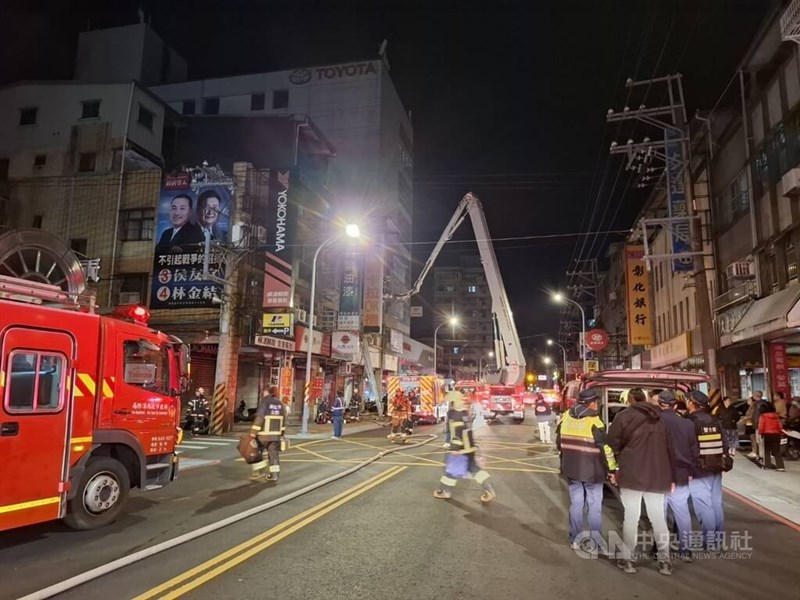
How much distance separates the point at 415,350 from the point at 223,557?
54094mm

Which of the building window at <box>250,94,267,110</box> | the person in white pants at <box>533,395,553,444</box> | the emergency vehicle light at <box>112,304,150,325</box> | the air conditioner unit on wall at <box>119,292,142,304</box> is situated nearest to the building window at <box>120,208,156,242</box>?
the air conditioner unit on wall at <box>119,292,142,304</box>

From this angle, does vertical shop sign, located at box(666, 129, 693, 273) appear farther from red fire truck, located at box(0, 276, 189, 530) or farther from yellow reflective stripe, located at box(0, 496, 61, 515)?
yellow reflective stripe, located at box(0, 496, 61, 515)

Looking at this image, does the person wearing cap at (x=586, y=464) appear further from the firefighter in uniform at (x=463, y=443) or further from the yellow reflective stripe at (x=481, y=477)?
the firefighter in uniform at (x=463, y=443)

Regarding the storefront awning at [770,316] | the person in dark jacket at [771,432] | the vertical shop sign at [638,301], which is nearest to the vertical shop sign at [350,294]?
the vertical shop sign at [638,301]

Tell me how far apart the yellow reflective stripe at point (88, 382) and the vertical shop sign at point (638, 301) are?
111 feet

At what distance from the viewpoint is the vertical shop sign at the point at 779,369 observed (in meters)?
17.5

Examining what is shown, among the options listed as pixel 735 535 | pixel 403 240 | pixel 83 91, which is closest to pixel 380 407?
pixel 83 91

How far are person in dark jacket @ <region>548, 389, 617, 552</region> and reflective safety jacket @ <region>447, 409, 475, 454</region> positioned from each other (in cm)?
275

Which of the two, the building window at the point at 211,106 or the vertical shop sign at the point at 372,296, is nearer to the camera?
the vertical shop sign at the point at 372,296

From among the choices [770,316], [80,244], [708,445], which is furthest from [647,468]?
[80,244]

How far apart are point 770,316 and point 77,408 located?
16.5 metres

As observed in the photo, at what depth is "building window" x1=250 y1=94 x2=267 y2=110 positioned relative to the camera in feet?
172

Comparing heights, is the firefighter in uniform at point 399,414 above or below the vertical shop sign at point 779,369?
below

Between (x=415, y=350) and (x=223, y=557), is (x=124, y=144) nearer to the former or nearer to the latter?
(x=223, y=557)
